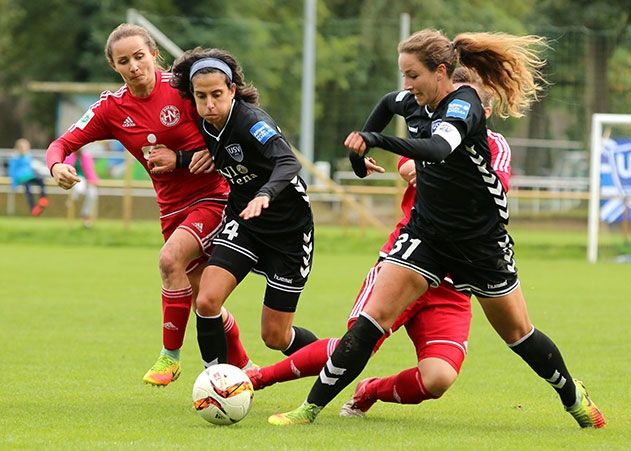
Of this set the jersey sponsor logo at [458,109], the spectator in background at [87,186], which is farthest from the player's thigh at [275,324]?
the spectator in background at [87,186]

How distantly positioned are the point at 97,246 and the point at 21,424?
15725 millimetres

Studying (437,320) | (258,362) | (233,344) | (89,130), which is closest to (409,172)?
(437,320)

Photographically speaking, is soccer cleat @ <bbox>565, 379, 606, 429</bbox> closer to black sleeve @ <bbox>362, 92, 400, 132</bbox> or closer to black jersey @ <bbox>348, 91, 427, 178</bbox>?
black jersey @ <bbox>348, 91, 427, 178</bbox>

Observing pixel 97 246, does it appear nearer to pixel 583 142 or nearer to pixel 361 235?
pixel 361 235

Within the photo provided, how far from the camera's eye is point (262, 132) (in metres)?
6.71

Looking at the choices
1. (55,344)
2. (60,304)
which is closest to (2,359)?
(55,344)

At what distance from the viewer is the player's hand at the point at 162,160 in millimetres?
7172

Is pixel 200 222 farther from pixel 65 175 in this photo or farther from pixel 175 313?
pixel 65 175

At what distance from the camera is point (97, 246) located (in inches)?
854

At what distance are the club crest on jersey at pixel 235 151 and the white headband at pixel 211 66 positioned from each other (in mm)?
361

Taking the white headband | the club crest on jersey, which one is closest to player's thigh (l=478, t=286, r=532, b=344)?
the club crest on jersey

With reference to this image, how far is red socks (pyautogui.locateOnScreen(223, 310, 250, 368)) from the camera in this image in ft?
24.3

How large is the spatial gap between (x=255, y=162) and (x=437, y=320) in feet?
4.20

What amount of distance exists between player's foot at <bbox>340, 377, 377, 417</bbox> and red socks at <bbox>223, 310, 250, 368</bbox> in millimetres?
948
